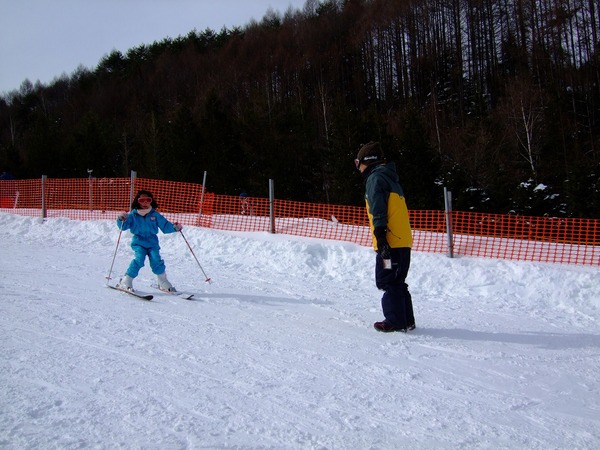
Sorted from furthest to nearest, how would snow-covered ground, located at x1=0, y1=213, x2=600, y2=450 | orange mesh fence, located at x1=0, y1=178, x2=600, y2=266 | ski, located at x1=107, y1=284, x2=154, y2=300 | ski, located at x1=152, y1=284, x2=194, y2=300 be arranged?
orange mesh fence, located at x1=0, y1=178, x2=600, y2=266 → ski, located at x1=152, y1=284, x2=194, y2=300 → ski, located at x1=107, y1=284, x2=154, y2=300 → snow-covered ground, located at x1=0, y1=213, x2=600, y2=450

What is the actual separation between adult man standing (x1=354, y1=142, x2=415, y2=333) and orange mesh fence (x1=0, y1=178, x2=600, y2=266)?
3.59 m

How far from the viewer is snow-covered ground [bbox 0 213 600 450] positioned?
8.23 feet

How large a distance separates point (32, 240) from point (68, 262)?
3443 millimetres

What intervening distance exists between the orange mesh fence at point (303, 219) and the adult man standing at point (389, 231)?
141 inches

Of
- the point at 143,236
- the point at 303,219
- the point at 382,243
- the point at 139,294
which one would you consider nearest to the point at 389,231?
the point at 382,243

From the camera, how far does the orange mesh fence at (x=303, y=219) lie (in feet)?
24.6

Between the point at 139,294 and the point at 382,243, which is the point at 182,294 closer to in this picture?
the point at 139,294

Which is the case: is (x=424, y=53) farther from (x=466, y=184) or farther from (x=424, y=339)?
(x=424, y=339)

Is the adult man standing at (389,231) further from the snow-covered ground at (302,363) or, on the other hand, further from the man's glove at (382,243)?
the snow-covered ground at (302,363)

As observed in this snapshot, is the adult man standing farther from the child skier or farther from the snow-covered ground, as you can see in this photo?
the child skier

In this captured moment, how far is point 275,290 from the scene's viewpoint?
625 centimetres

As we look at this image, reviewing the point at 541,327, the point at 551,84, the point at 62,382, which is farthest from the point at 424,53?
the point at 62,382

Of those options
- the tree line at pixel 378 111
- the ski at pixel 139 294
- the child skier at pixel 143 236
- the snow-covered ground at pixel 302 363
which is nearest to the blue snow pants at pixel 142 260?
the child skier at pixel 143 236

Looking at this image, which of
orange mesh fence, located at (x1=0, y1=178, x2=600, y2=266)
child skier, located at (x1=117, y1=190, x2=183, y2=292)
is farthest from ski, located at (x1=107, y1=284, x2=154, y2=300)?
orange mesh fence, located at (x1=0, y1=178, x2=600, y2=266)
